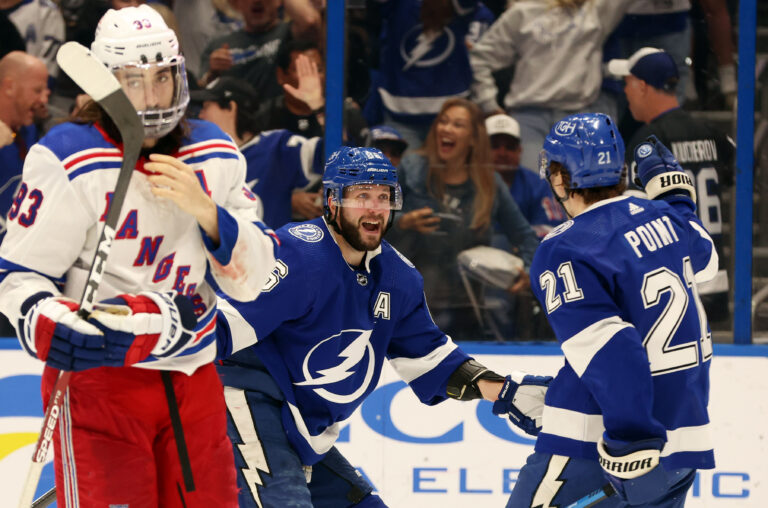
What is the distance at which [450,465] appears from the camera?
3.99 m

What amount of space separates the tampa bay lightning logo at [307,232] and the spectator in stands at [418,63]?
137 cm

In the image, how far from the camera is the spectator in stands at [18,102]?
423 cm

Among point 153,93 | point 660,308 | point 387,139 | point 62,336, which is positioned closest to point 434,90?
point 387,139

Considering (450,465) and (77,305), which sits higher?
(77,305)

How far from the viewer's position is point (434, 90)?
4262 mm

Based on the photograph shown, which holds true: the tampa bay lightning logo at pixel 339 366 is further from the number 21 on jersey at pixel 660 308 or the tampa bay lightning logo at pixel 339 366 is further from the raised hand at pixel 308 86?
the raised hand at pixel 308 86

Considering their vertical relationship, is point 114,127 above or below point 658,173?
above

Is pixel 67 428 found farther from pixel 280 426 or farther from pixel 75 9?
pixel 75 9

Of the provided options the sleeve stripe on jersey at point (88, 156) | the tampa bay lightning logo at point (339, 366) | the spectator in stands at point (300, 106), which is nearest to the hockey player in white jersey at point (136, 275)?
the sleeve stripe on jersey at point (88, 156)

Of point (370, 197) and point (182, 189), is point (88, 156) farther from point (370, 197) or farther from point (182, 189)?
point (370, 197)

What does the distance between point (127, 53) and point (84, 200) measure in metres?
0.29

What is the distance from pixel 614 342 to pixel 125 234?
3.54 ft

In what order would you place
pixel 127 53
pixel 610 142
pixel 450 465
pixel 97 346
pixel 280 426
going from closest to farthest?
pixel 97 346 → pixel 127 53 → pixel 610 142 → pixel 280 426 → pixel 450 465

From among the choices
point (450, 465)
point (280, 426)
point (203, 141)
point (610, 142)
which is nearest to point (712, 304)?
point (450, 465)
